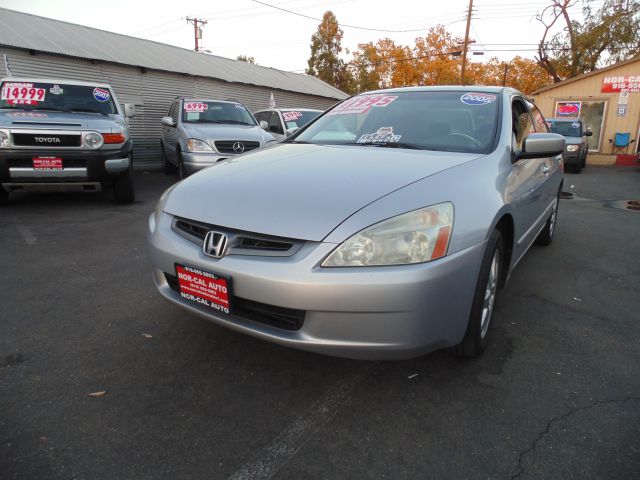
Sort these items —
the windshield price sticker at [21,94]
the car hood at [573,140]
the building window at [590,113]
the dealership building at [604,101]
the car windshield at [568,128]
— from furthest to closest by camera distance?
the building window at [590,113] < the dealership building at [604,101] < the car windshield at [568,128] < the car hood at [573,140] < the windshield price sticker at [21,94]

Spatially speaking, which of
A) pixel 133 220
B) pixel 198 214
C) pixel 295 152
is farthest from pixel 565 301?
pixel 133 220

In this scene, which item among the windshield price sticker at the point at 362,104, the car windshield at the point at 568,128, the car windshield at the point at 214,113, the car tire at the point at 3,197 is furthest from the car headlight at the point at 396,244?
the car windshield at the point at 568,128

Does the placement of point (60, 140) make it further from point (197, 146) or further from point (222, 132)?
point (222, 132)

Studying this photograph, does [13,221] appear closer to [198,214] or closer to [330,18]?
[198,214]

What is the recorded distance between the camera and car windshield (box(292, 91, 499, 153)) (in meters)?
2.73

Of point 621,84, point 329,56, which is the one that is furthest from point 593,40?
point 329,56

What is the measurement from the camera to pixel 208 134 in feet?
24.5

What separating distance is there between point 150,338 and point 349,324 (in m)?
1.37

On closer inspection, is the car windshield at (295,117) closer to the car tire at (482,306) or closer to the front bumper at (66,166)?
the front bumper at (66,166)

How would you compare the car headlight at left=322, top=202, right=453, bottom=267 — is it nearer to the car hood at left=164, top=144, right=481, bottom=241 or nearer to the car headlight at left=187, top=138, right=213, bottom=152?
the car hood at left=164, top=144, right=481, bottom=241

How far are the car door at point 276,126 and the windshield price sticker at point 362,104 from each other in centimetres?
601

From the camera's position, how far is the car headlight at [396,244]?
1762mm

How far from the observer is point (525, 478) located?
160cm

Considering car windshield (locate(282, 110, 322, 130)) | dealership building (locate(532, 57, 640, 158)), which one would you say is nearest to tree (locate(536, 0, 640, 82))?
dealership building (locate(532, 57, 640, 158))
